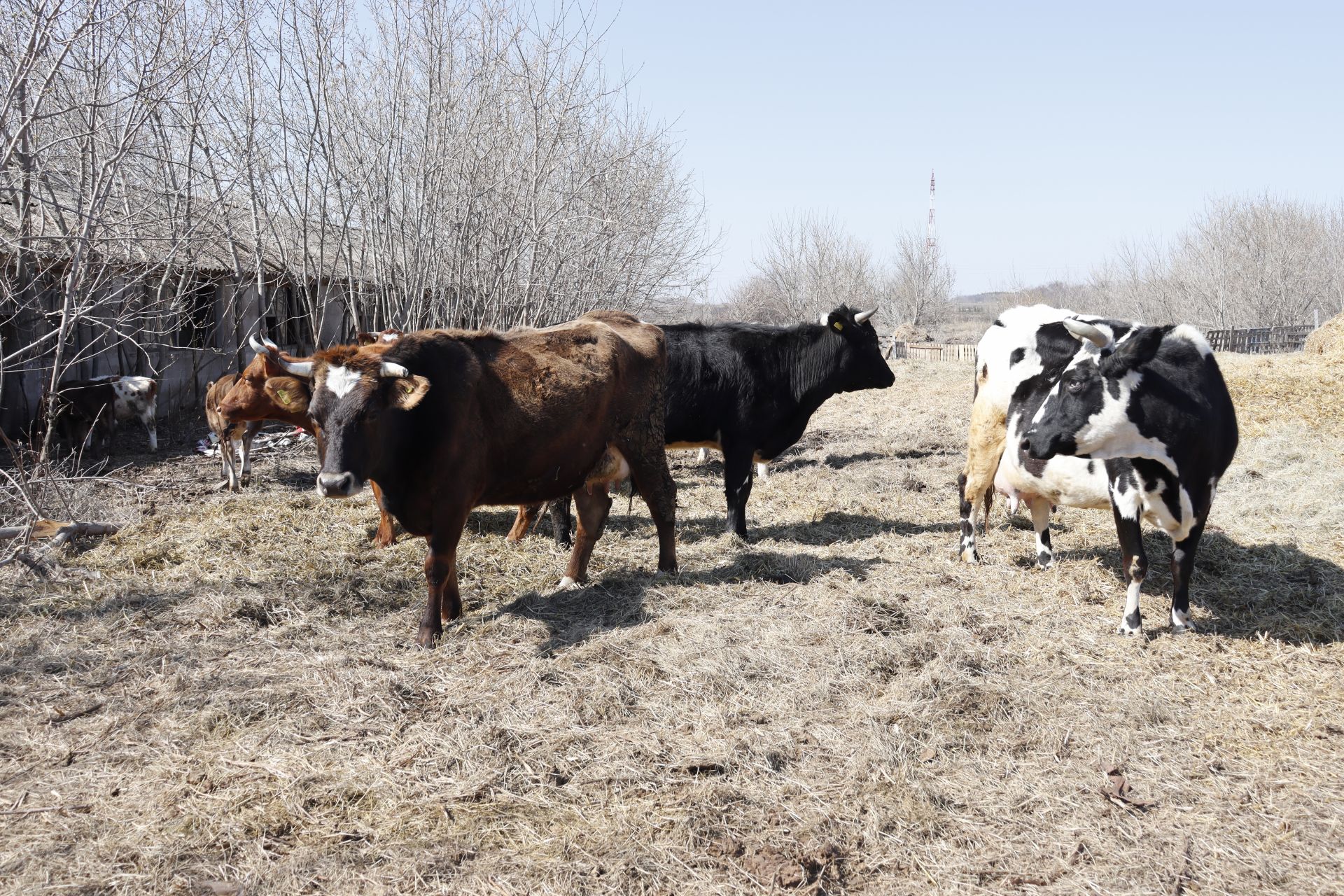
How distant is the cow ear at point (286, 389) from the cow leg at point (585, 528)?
2.03 metres

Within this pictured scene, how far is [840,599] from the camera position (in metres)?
5.82

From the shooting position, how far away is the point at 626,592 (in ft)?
20.0

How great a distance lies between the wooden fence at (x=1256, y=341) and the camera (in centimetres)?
3416

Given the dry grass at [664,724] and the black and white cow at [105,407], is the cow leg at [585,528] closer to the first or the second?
the dry grass at [664,724]

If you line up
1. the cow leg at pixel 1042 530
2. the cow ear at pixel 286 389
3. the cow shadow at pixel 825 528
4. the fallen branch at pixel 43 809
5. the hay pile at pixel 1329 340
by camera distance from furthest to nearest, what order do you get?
the hay pile at pixel 1329 340
the cow shadow at pixel 825 528
the cow leg at pixel 1042 530
the cow ear at pixel 286 389
the fallen branch at pixel 43 809

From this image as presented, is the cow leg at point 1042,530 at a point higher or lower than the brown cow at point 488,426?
lower

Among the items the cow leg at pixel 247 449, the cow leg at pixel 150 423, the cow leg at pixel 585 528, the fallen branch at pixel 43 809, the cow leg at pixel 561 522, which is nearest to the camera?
the fallen branch at pixel 43 809

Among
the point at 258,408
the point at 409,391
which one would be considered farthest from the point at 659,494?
the point at 258,408

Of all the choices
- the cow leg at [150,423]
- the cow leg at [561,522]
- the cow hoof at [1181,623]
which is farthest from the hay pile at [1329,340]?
the cow leg at [150,423]

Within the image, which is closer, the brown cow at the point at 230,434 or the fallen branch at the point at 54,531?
the fallen branch at the point at 54,531

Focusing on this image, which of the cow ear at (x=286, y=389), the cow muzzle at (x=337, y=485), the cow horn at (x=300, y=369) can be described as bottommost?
the cow muzzle at (x=337, y=485)

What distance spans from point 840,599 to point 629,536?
251 centimetres

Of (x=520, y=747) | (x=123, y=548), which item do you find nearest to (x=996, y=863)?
(x=520, y=747)

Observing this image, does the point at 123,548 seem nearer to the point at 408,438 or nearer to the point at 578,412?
the point at 408,438
